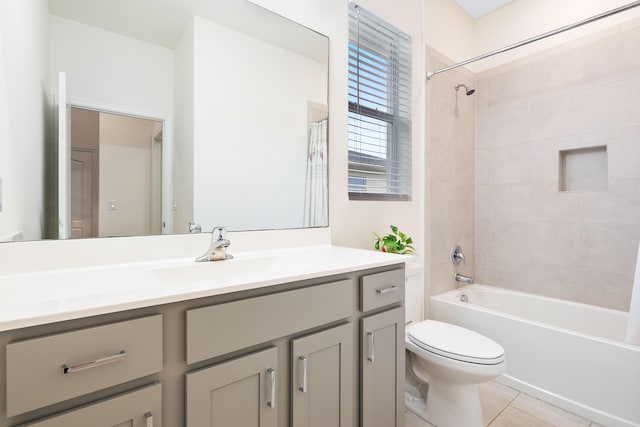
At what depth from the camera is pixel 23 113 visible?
96 centimetres

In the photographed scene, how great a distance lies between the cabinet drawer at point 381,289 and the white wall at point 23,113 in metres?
1.08

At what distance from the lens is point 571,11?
2283 mm

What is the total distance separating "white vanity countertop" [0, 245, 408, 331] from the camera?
0.64 metres

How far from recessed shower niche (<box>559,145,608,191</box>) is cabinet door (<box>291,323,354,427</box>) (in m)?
2.17

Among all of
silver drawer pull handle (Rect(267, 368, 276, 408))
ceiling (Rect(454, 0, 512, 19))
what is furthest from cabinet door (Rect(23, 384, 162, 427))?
ceiling (Rect(454, 0, 512, 19))

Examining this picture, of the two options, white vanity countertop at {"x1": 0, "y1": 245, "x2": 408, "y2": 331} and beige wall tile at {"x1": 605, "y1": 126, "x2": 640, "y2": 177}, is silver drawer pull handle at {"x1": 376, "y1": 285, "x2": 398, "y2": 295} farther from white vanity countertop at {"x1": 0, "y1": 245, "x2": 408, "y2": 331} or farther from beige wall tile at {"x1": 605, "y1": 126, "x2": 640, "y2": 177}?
beige wall tile at {"x1": 605, "y1": 126, "x2": 640, "y2": 177}

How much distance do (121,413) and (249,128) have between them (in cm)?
113

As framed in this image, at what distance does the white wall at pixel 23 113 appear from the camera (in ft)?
3.00

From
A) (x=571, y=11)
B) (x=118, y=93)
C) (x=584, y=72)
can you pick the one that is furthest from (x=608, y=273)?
(x=118, y=93)

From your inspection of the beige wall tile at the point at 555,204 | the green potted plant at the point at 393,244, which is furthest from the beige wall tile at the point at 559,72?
the green potted plant at the point at 393,244

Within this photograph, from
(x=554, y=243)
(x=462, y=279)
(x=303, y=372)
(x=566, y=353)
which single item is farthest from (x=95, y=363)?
(x=554, y=243)

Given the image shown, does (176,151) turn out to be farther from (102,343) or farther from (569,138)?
(569,138)

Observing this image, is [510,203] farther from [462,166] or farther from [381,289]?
[381,289]

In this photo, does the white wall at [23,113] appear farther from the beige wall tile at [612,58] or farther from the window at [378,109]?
the beige wall tile at [612,58]
